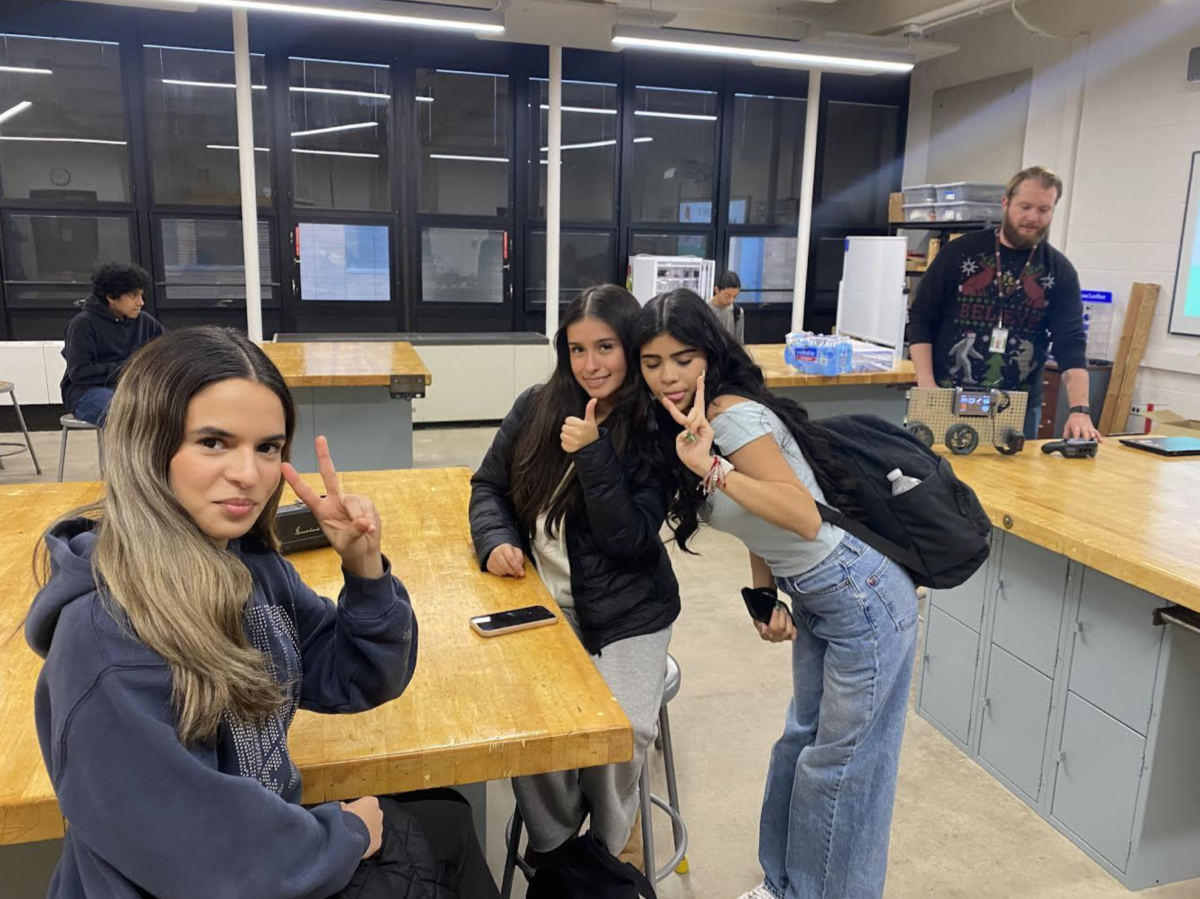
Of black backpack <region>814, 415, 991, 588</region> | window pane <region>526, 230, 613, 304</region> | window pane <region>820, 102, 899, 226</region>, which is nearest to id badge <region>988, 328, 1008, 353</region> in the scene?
black backpack <region>814, 415, 991, 588</region>

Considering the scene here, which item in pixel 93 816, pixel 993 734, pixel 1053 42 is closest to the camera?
pixel 93 816

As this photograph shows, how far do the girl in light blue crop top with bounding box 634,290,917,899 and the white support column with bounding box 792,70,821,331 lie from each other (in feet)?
20.8

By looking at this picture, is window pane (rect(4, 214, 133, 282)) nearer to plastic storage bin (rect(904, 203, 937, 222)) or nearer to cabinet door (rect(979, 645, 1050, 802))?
plastic storage bin (rect(904, 203, 937, 222))

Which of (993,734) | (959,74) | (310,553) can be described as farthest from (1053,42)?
(310,553)

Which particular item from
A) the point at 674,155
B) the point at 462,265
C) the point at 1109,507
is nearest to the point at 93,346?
the point at 462,265

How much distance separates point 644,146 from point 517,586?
6633 mm

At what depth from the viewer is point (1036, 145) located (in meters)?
6.29

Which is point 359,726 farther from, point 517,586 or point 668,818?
point 668,818

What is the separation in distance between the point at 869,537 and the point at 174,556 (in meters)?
1.19

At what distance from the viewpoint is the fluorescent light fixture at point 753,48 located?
532cm

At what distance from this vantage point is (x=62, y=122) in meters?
6.39

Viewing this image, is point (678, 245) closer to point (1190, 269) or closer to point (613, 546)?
point (1190, 269)

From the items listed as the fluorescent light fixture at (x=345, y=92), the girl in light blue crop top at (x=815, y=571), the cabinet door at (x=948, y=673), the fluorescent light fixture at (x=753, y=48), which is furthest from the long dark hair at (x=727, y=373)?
the fluorescent light fixture at (x=345, y=92)

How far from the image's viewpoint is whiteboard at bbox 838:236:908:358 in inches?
272
